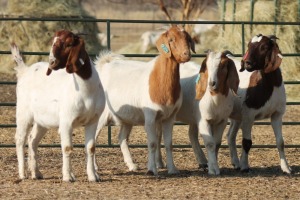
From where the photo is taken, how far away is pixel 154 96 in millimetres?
10078

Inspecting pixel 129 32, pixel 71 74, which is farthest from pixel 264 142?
pixel 129 32

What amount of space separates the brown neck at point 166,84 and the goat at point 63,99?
0.77 m

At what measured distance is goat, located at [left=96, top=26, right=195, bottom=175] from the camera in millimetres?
10023

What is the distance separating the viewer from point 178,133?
14.5 meters

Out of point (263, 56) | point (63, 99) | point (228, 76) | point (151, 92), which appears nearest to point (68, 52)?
point (63, 99)

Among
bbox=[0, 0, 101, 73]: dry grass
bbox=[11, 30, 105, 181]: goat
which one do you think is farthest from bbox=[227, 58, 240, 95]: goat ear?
bbox=[0, 0, 101, 73]: dry grass

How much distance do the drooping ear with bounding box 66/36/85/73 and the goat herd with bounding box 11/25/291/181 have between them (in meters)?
0.01

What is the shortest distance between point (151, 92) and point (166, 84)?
8.2 inches

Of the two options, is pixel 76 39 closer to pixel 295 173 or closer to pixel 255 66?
pixel 255 66

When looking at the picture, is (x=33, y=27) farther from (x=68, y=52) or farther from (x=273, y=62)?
(x=68, y=52)

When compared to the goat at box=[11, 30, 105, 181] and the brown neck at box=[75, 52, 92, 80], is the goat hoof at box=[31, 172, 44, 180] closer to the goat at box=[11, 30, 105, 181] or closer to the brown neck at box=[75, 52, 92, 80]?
the goat at box=[11, 30, 105, 181]

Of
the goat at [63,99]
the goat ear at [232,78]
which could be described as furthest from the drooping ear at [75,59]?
the goat ear at [232,78]

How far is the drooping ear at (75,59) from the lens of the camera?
30.7 ft

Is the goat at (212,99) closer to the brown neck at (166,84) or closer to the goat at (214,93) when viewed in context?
the goat at (214,93)
